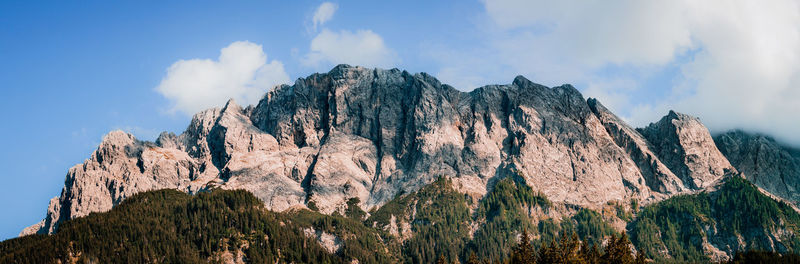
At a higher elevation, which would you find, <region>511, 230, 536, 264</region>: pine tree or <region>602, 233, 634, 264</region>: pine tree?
<region>511, 230, 536, 264</region>: pine tree

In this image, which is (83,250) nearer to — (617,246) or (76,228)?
(76,228)

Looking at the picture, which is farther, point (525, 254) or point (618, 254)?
point (525, 254)

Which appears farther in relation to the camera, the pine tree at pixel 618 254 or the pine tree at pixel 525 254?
the pine tree at pixel 525 254

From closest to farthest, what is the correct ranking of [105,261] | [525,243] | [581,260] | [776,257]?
[581,260] → [525,243] → [776,257] → [105,261]

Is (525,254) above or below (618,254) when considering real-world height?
above

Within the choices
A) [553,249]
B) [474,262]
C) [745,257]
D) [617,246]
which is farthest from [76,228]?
[745,257]

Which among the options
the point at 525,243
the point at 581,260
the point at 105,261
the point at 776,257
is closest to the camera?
the point at 581,260

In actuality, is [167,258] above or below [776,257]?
above

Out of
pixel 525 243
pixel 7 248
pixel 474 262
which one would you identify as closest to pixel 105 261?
pixel 7 248

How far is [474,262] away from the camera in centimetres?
16475

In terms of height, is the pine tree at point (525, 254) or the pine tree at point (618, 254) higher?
the pine tree at point (525, 254)

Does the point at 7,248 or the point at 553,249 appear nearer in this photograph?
the point at 553,249

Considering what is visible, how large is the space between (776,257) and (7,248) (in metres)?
199

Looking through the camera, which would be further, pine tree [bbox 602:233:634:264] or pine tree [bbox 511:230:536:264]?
pine tree [bbox 511:230:536:264]
